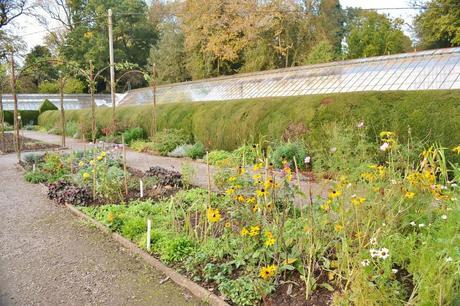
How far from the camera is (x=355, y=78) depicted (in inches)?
401

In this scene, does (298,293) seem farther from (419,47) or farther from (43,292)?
(419,47)

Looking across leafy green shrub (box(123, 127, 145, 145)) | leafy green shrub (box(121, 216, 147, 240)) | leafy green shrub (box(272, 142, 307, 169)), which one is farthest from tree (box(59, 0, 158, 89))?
leafy green shrub (box(121, 216, 147, 240))

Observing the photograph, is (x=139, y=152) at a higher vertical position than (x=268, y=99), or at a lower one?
lower

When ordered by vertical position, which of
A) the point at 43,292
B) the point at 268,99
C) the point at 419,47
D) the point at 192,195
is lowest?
the point at 43,292

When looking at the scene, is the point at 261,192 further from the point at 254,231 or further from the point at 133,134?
the point at 133,134

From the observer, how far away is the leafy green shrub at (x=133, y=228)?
12.7 ft

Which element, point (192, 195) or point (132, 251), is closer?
point (132, 251)

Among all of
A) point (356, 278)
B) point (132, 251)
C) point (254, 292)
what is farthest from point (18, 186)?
point (356, 278)

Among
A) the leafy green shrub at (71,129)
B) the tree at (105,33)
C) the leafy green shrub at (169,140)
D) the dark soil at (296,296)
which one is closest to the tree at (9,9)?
the tree at (105,33)

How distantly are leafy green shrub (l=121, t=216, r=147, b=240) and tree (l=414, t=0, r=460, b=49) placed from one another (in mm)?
19224

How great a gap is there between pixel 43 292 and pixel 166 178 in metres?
3.05

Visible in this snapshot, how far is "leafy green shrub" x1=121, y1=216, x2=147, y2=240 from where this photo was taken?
3865 mm

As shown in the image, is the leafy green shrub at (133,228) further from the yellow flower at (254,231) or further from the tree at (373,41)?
the tree at (373,41)

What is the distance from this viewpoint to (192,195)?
4.95 metres
